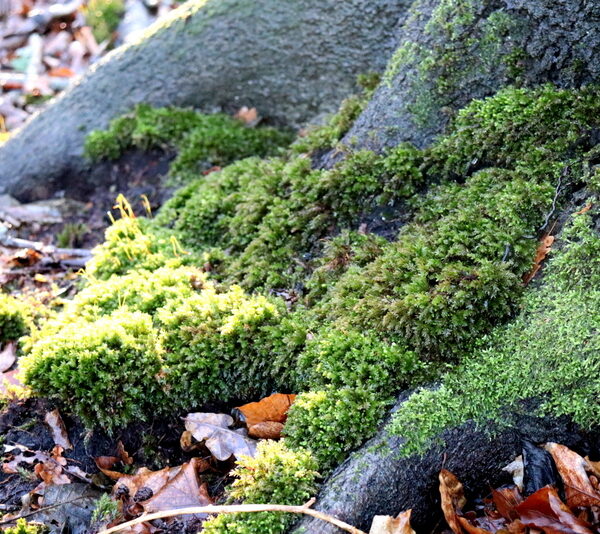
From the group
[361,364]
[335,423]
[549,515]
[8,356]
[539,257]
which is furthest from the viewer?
[8,356]

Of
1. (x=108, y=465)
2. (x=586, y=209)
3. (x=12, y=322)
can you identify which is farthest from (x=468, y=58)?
(x=12, y=322)

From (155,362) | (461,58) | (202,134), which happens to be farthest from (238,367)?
(202,134)

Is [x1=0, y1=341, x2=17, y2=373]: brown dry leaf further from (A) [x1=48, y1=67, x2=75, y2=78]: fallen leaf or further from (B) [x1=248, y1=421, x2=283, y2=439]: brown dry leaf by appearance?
(A) [x1=48, y1=67, x2=75, y2=78]: fallen leaf

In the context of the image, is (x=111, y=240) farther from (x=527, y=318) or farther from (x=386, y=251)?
(x=527, y=318)

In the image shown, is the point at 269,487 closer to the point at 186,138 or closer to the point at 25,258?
the point at 25,258

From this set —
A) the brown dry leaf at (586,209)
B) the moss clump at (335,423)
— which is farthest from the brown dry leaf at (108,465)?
the brown dry leaf at (586,209)

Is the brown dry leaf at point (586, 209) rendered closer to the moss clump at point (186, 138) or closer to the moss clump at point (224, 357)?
the moss clump at point (224, 357)
